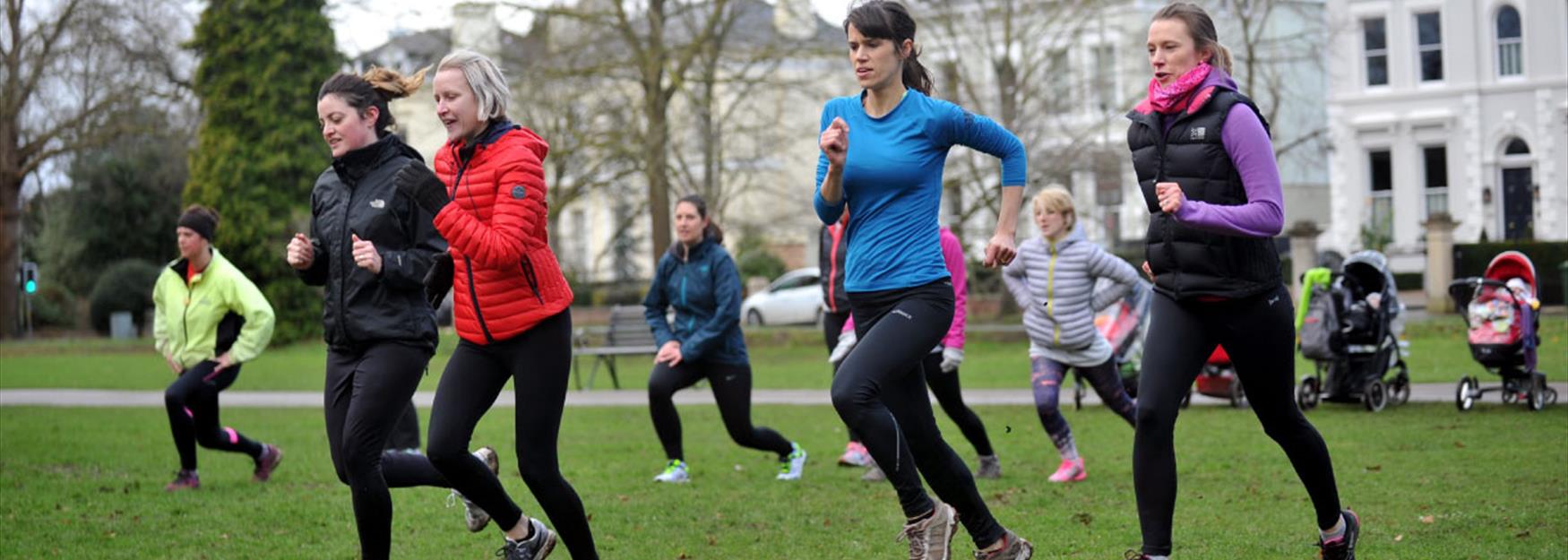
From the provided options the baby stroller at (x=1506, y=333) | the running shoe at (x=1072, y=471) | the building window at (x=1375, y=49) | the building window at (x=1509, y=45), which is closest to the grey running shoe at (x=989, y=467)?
the running shoe at (x=1072, y=471)

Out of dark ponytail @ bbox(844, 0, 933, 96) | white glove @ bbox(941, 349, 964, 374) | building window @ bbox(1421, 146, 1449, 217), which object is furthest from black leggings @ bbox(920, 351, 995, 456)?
building window @ bbox(1421, 146, 1449, 217)

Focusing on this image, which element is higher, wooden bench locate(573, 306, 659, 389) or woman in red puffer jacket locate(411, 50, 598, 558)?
woman in red puffer jacket locate(411, 50, 598, 558)

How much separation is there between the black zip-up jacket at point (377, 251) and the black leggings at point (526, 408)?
28 cm

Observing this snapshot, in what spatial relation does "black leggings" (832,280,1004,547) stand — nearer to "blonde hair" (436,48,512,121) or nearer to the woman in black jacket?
"blonde hair" (436,48,512,121)

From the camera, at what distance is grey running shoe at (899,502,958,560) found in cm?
600

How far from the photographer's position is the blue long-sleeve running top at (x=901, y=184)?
19.4 ft

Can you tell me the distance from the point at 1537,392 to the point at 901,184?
918cm

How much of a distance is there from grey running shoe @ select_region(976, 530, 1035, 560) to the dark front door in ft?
127

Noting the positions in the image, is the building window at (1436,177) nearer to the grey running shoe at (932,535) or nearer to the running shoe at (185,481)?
the running shoe at (185,481)

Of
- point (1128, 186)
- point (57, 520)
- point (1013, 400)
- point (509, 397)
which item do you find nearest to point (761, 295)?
point (1128, 186)

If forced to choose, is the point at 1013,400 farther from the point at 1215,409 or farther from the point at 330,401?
the point at 330,401

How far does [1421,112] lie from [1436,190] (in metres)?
2.14

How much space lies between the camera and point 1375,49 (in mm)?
46688

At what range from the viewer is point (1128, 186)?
1661 inches
